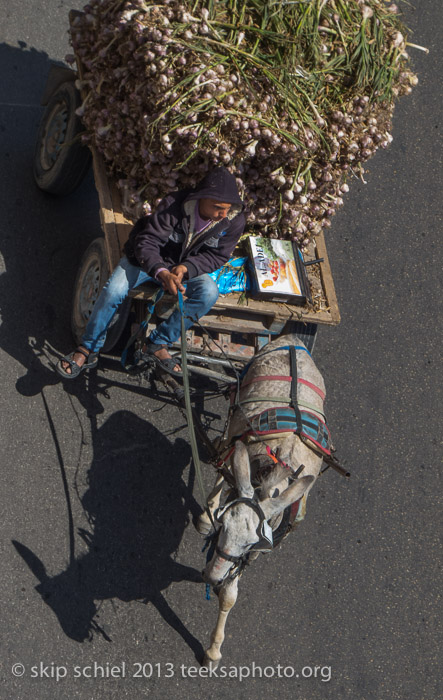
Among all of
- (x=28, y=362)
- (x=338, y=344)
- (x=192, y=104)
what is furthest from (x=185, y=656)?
(x=192, y=104)

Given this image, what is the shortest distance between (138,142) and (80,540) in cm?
275

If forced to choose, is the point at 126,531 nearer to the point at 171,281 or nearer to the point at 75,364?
the point at 75,364

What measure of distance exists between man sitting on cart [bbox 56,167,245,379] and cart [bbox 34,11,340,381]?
0.12 meters

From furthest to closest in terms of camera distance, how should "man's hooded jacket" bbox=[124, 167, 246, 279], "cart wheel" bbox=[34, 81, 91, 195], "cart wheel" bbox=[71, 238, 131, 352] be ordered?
"cart wheel" bbox=[34, 81, 91, 195], "cart wheel" bbox=[71, 238, 131, 352], "man's hooded jacket" bbox=[124, 167, 246, 279]

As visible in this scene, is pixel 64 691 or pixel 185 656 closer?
pixel 64 691

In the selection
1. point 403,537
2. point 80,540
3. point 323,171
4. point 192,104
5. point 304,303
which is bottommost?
point 403,537

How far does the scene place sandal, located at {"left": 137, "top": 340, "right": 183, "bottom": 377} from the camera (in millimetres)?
4570

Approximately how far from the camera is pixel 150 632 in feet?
14.5

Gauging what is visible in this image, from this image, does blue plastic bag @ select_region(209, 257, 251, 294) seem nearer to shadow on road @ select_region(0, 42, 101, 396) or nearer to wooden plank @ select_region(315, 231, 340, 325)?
wooden plank @ select_region(315, 231, 340, 325)

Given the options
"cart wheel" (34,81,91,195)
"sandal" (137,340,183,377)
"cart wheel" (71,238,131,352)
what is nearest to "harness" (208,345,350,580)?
"sandal" (137,340,183,377)

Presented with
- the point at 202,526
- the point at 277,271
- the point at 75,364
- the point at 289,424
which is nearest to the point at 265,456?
the point at 289,424

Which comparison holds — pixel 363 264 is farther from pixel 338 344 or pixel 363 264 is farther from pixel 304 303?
pixel 304 303

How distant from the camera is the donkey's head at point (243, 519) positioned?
10.8ft

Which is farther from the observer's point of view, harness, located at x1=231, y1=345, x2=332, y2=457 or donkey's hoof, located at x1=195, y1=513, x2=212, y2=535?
donkey's hoof, located at x1=195, y1=513, x2=212, y2=535
